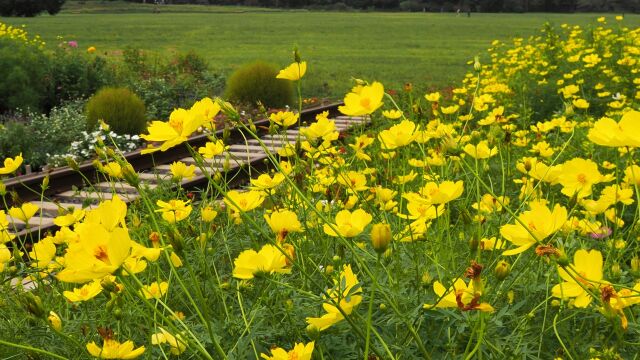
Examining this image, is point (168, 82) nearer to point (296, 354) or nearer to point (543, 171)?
point (543, 171)

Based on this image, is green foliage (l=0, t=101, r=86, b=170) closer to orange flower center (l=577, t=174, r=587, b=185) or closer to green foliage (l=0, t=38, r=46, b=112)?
green foliage (l=0, t=38, r=46, b=112)

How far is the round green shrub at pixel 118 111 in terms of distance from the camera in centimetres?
788

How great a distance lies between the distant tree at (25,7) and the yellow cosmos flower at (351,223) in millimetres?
57831

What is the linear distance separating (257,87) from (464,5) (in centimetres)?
6934

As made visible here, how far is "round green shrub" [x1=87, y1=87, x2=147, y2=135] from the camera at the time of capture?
7875 millimetres

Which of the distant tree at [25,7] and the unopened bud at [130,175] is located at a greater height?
the unopened bud at [130,175]

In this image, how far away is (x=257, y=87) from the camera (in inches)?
416

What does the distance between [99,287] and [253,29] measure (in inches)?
1608

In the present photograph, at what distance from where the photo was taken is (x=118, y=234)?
106 centimetres

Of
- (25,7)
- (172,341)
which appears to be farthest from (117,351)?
(25,7)

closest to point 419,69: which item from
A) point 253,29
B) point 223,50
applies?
point 223,50

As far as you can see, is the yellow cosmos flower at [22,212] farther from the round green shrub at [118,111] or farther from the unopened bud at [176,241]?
the round green shrub at [118,111]

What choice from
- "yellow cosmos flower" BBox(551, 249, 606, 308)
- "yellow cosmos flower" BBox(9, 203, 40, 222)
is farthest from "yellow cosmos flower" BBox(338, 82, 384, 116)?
"yellow cosmos flower" BBox(9, 203, 40, 222)

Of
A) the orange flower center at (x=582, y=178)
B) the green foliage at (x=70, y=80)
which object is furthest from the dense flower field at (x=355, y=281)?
the green foliage at (x=70, y=80)
